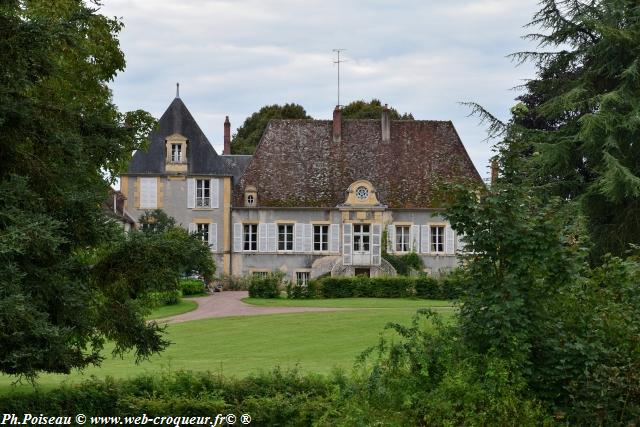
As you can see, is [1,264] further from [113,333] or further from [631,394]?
[631,394]

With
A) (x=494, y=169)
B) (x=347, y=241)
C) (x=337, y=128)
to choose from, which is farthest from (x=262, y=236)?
(x=494, y=169)

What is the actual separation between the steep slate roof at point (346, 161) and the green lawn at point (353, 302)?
30.1 ft

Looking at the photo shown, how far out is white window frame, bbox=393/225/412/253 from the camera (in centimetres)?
4256

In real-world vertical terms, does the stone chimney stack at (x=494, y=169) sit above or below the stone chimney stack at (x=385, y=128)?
below

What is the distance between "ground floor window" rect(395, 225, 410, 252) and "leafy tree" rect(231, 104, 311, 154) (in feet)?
66.3

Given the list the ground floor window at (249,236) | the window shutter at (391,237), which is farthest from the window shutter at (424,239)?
the ground floor window at (249,236)

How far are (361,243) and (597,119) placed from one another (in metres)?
21.1

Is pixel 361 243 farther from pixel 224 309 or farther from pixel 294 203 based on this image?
pixel 224 309

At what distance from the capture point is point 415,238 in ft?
139

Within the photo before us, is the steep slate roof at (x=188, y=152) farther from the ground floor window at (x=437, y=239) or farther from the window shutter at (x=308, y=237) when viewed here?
the ground floor window at (x=437, y=239)

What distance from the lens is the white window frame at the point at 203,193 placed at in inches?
1694

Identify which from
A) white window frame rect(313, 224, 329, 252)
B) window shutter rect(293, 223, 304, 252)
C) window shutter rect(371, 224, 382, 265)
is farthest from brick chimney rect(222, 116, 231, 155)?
window shutter rect(371, 224, 382, 265)

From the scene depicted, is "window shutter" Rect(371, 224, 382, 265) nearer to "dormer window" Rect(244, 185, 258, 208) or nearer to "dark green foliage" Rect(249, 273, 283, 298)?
"dormer window" Rect(244, 185, 258, 208)

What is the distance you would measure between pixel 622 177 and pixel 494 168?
38.6ft
